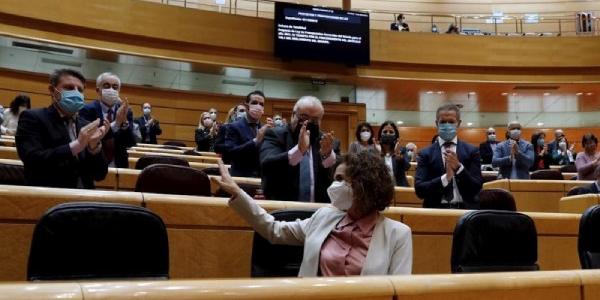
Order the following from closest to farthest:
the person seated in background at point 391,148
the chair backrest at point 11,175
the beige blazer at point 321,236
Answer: the beige blazer at point 321,236 < the chair backrest at point 11,175 < the person seated in background at point 391,148

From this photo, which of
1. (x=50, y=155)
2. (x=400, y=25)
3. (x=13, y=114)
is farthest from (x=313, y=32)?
(x=50, y=155)

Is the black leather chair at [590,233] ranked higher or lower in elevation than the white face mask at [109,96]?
lower

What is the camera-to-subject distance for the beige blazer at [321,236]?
2.01 meters

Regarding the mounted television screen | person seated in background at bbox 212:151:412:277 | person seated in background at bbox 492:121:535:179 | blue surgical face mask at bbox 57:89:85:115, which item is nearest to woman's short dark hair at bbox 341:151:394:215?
person seated in background at bbox 212:151:412:277

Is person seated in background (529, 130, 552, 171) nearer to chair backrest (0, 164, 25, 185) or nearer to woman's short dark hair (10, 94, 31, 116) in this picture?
woman's short dark hair (10, 94, 31, 116)

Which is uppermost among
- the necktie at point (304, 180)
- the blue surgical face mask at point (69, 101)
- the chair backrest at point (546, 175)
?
the blue surgical face mask at point (69, 101)

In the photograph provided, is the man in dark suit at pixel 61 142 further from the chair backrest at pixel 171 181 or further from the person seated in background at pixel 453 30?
the person seated in background at pixel 453 30

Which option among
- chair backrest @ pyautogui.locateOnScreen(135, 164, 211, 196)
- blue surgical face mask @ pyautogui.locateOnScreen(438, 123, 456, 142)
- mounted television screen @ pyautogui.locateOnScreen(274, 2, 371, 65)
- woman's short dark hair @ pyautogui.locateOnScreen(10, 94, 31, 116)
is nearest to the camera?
chair backrest @ pyautogui.locateOnScreen(135, 164, 211, 196)

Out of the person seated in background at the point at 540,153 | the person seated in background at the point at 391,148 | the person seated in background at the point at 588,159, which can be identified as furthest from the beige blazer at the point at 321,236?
the person seated in background at the point at 540,153

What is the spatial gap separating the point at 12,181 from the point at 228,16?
8.32m

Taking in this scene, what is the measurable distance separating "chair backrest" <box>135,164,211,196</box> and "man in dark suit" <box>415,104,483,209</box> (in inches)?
49.0

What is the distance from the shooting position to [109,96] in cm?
355

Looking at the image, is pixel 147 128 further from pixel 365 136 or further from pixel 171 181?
pixel 171 181

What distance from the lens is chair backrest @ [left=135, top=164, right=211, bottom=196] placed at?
297cm
